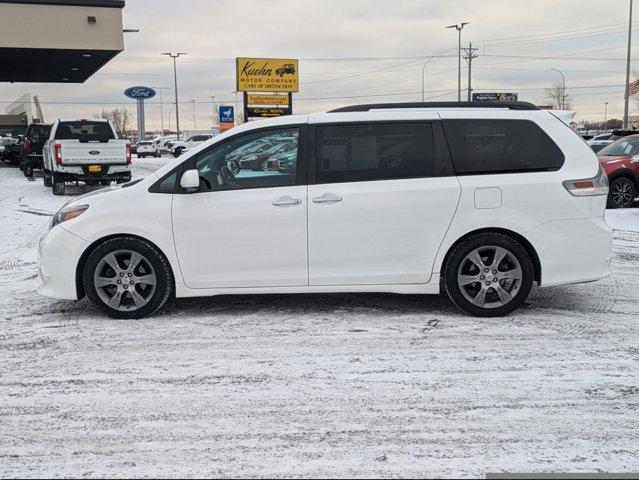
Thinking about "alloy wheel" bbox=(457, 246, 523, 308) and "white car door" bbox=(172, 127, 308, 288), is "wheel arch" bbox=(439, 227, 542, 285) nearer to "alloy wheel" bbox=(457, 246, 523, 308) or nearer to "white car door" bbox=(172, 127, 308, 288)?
"alloy wheel" bbox=(457, 246, 523, 308)

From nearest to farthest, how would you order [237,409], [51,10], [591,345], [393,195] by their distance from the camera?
[237,409]
[591,345]
[393,195]
[51,10]

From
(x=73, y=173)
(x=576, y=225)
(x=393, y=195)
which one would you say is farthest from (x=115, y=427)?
(x=73, y=173)

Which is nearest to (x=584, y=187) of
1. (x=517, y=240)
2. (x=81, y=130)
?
(x=517, y=240)

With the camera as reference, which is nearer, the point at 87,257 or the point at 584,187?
the point at 584,187

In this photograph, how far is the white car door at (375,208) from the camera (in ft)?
19.3

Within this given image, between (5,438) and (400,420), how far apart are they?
2.18 metres

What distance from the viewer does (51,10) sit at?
2450cm

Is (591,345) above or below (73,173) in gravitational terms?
below

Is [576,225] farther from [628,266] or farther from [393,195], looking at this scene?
[628,266]

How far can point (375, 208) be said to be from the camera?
588cm

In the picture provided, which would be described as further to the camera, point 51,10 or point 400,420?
point 51,10

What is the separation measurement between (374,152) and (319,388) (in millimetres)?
2394

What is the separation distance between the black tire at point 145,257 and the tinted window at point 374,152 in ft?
5.16

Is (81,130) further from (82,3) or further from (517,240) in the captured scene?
(517,240)
